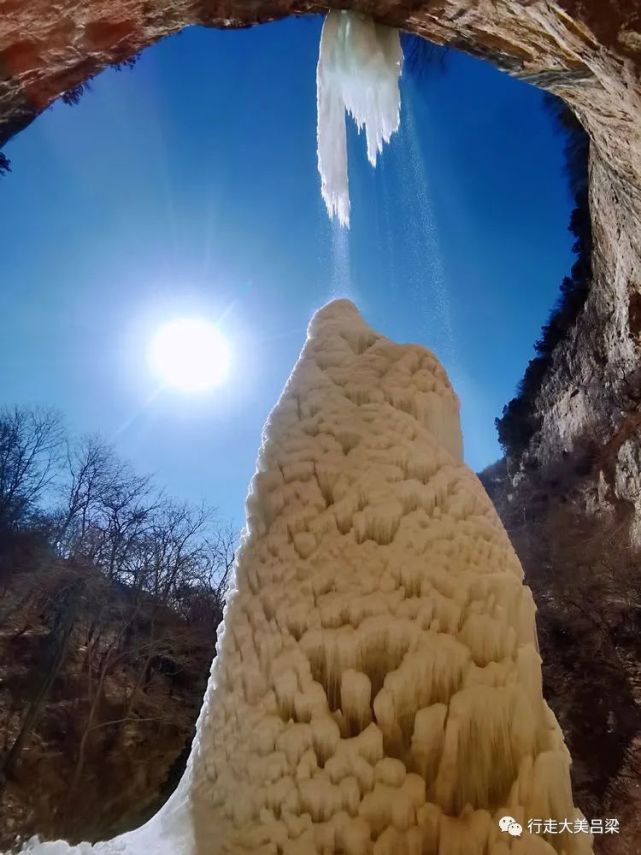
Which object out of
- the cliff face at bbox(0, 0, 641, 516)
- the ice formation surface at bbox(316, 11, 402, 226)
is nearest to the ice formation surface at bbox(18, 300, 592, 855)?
the cliff face at bbox(0, 0, 641, 516)

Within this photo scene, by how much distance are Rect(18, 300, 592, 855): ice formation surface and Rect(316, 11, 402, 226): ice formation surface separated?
445 cm

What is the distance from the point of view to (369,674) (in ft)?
4.33

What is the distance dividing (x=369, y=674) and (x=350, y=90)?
5621 millimetres

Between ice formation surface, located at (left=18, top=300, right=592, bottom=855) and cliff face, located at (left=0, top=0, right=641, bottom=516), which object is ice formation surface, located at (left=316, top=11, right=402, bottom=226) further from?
ice formation surface, located at (left=18, top=300, right=592, bottom=855)

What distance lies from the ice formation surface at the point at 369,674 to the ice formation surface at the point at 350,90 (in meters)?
4.45

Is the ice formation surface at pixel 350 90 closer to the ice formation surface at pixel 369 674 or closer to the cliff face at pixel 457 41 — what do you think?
the cliff face at pixel 457 41

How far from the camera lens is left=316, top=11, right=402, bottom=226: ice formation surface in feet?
15.4

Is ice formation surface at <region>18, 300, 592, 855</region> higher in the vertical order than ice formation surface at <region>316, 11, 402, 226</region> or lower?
lower

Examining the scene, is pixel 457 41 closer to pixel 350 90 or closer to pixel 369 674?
pixel 350 90

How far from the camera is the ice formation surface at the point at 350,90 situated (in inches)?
185

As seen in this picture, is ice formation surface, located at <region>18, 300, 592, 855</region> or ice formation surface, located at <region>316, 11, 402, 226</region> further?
ice formation surface, located at <region>316, 11, 402, 226</region>

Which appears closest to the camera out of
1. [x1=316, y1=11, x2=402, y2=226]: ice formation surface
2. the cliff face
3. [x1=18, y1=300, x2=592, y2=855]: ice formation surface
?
[x1=18, y1=300, x2=592, y2=855]: ice formation surface

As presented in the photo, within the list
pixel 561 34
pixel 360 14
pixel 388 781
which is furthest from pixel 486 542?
pixel 360 14

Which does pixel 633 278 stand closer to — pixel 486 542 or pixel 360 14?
pixel 360 14
